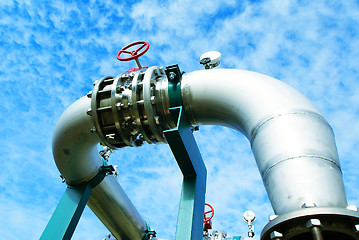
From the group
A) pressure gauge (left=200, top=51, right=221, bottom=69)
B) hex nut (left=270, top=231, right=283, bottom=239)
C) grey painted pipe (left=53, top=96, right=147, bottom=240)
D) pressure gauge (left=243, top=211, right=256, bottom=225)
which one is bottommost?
hex nut (left=270, top=231, right=283, bottom=239)

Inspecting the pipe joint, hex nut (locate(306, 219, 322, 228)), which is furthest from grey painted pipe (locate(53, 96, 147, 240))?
hex nut (locate(306, 219, 322, 228))

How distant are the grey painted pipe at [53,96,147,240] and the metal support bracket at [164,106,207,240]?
1165 millimetres

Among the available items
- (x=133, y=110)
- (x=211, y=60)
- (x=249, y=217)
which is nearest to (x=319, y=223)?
(x=133, y=110)

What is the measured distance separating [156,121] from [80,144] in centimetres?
122

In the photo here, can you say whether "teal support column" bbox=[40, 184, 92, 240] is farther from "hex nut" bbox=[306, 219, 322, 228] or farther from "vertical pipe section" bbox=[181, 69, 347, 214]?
"hex nut" bbox=[306, 219, 322, 228]

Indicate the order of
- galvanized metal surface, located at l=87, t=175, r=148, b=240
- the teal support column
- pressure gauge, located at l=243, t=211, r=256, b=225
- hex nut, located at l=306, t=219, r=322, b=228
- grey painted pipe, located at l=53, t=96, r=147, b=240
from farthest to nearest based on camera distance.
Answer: pressure gauge, located at l=243, t=211, r=256, b=225, galvanized metal surface, located at l=87, t=175, r=148, b=240, grey painted pipe, located at l=53, t=96, r=147, b=240, the teal support column, hex nut, located at l=306, t=219, r=322, b=228

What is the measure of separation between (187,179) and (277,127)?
125cm

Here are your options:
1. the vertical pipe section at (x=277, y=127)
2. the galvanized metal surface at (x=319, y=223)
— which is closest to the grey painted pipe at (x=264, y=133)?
the vertical pipe section at (x=277, y=127)

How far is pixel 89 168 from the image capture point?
15.0 ft

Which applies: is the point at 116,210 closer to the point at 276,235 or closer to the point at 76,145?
the point at 76,145

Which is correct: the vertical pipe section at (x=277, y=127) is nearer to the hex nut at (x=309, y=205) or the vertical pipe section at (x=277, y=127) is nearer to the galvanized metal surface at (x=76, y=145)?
the hex nut at (x=309, y=205)

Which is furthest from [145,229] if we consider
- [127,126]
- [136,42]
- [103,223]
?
[136,42]

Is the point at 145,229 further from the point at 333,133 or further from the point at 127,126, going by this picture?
the point at 333,133

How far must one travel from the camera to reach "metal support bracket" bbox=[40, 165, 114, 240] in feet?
13.0
